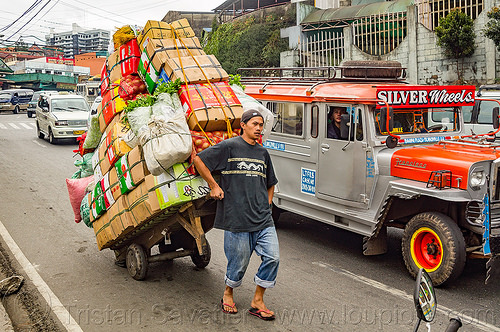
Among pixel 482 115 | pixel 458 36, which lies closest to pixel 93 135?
pixel 482 115

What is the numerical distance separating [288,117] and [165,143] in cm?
350

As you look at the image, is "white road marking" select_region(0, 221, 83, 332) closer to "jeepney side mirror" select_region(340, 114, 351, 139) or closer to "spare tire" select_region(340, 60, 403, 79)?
"jeepney side mirror" select_region(340, 114, 351, 139)

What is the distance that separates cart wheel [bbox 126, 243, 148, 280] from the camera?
598 cm

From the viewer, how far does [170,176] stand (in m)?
5.09

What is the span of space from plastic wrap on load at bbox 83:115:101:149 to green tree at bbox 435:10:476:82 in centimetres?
1305

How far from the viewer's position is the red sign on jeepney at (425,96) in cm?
679

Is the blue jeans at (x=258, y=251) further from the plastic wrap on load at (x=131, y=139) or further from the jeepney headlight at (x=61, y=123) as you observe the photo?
the jeepney headlight at (x=61, y=123)

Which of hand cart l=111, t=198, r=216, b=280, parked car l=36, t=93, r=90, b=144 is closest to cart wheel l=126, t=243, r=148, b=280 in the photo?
hand cart l=111, t=198, r=216, b=280

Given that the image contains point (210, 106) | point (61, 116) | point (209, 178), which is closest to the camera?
point (209, 178)

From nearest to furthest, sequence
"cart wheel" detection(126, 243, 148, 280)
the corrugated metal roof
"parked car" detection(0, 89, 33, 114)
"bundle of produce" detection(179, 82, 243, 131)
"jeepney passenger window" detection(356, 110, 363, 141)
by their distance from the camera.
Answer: "bundle of produce" detection(179, 82, 243, 131) < "cart wheel" detection(126, 243, 148, 280) < "jeepney passenger window" detection(356, 110, 363, 141) < the corrugated metal roof < "parked car" detection(0, 89, 33, 114)

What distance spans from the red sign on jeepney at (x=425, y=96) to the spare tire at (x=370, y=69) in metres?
1.06

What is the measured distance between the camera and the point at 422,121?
23.9 feet

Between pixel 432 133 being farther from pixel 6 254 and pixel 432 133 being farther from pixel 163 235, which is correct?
pixel 6 254

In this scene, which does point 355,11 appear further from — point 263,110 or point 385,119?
point 263,110
